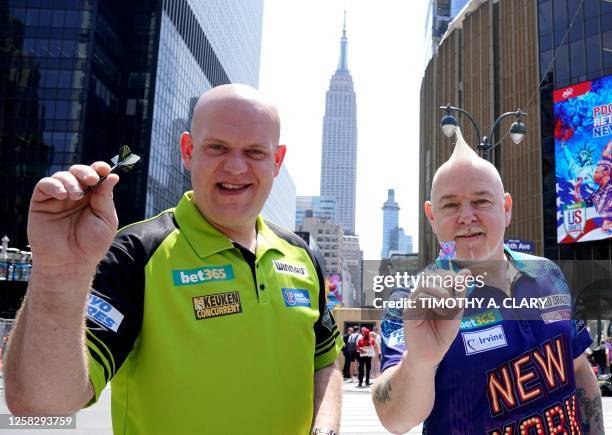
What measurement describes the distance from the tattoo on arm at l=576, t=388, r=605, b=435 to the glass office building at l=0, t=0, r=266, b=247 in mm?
53448

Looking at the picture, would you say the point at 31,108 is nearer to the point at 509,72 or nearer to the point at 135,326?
the point at 509,72

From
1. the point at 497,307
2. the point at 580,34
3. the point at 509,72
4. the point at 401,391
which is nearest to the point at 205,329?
the point at 401,391

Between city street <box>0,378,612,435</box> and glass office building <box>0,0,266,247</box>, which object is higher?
glass office building <box>0,0,266,247</box>

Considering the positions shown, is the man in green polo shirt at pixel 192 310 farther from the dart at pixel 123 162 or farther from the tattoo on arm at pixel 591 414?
the tattoo on arm at pixel 591 414

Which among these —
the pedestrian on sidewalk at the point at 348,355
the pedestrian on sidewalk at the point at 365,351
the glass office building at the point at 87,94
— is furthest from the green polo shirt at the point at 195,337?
the glass office building at the point at 87,94

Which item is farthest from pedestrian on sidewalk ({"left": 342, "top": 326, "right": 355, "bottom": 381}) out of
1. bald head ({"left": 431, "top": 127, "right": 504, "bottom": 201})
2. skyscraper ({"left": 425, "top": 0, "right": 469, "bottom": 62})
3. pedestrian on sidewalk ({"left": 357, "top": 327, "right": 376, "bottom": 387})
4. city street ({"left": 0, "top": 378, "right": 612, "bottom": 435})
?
skyscraper ({"left": 425, "top": 0, "right": 469, "bottom": 62})

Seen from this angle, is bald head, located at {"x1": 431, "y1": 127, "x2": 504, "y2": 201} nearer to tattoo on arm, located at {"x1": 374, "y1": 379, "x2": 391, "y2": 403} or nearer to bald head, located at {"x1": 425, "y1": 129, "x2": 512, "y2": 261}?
bald head, located at {"x1": 425, "y1": 129, "x2": 512, "y2": 261}

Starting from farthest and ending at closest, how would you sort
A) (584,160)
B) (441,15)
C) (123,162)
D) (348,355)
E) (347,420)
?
(441,15), (584,160), (348,355), (347,420), (123,162)

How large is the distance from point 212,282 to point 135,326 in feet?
1.14

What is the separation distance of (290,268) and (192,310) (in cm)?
58

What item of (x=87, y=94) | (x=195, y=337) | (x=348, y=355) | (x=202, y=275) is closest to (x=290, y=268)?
(x=202, y=275)

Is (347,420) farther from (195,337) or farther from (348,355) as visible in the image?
(348,355)

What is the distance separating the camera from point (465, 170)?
78.7 inches

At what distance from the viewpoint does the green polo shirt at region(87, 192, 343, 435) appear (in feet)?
6.36
